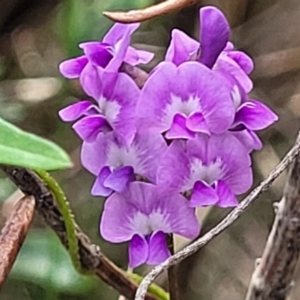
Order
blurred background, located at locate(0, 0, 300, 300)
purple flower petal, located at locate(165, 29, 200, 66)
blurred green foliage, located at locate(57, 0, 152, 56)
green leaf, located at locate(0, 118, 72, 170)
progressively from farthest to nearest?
blurred background, located at locate(0, 0, 300, 300)
blurred green foliage, located at locate(57, 0, 152, 56)
purple flower petal, located at locate(165, 29, 200, 66)
green leaf, located at locate(0, 118, 72, 170)

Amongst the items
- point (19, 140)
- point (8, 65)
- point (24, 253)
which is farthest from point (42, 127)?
point (19, 140)

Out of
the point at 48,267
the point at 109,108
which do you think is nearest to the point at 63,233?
the point at 109,108

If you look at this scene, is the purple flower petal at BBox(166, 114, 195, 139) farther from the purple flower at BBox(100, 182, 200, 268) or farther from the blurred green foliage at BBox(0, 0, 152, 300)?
the blurred green foliage at BBox(0, 0, 152, 300)

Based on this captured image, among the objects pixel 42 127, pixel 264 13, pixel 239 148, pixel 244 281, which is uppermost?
pixel 239 148

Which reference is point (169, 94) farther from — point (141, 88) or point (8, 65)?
point (8, 65)

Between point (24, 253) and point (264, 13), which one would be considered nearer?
point (24, 253)

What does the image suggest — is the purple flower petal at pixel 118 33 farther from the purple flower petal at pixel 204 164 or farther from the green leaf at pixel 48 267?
the green leaf at pixel 48 267

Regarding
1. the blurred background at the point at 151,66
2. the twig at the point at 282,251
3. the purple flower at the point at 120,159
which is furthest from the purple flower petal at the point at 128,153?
the blurred background at the point at 151,66

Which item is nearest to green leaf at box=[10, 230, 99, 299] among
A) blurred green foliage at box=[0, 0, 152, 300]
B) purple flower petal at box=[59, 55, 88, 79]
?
blurred green foliage at box=[0, 0, 152, 300]
